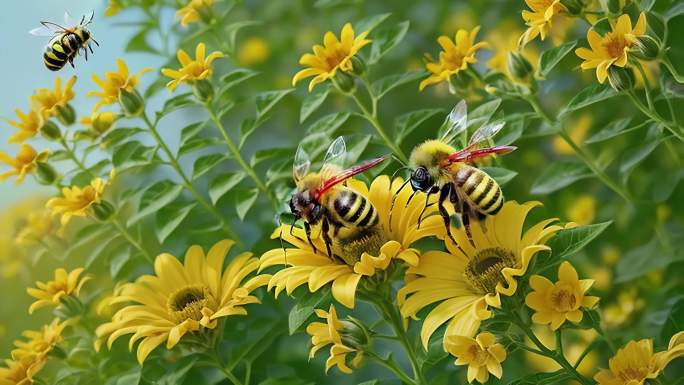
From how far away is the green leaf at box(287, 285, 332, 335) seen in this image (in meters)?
1.20

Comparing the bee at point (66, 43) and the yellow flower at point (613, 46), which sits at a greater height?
the bee at point (66, 43)

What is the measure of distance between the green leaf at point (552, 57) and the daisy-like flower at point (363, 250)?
32cm

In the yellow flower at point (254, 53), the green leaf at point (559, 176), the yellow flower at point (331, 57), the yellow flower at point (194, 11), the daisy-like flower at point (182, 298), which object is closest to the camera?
the daisy-like flower at point (182, 298)

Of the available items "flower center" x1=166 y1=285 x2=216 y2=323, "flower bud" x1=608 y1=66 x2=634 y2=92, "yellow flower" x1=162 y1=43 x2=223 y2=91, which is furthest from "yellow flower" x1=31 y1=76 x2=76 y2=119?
"flower bud" x1=608 y1=66 x2=634 y2=92

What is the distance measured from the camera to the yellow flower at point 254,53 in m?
2.33

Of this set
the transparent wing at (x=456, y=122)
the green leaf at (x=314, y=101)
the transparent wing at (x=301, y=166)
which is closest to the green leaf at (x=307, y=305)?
the transparent wing at (x=301, y=166)

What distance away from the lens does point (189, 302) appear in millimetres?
1355

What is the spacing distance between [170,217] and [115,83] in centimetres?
25

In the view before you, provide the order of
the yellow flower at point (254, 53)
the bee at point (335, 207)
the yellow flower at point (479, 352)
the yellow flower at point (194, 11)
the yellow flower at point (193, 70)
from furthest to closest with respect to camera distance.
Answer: the yellow flower at point (254, 53) < the yellow flower at point (194, 11) < the yellow flower at point (193, 70) < the bee at point (335, 207) < the yellow flower at point (479, 352)

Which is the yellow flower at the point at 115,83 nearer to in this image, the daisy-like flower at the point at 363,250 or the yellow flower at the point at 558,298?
the daisy-like flower at the point at 363,250

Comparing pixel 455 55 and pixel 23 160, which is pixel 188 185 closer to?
pixel 23 160

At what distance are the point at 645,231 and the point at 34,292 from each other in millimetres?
1182

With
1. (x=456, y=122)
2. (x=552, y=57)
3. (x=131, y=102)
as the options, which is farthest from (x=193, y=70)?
(x=552, y=57)

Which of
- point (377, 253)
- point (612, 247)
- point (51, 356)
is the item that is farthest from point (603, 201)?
point (51, 356)
